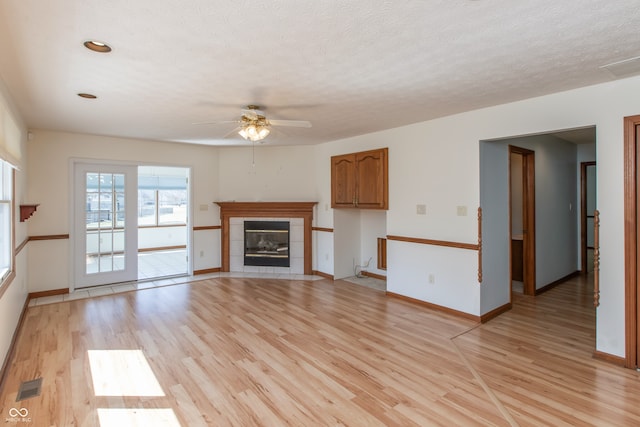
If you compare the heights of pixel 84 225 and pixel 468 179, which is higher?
pixel 468 179

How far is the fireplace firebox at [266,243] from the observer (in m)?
6.28

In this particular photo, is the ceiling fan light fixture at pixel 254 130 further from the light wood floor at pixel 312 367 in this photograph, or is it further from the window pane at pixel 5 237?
the window pane at pixel 5 237

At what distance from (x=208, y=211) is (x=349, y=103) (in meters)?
3.87

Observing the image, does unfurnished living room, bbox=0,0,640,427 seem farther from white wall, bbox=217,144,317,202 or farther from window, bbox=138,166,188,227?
window, bbox=138,166,188,227

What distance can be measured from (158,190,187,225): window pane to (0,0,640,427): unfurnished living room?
13.4 ft

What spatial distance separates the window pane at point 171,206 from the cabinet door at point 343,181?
5726 mm

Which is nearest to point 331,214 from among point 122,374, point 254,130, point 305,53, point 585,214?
point 254,130

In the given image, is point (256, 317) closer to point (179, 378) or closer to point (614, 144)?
point (179, 378)

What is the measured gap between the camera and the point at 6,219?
3.17 meters

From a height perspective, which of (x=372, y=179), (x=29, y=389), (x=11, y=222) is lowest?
(x=29, y=389)

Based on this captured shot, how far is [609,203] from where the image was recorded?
2.86 metres

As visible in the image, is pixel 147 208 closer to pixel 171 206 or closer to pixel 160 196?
pixel 160 196

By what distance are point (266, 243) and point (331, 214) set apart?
1443 millimetres

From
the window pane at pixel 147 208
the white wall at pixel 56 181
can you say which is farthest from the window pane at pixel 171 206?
the white wall at pixel 56 181
